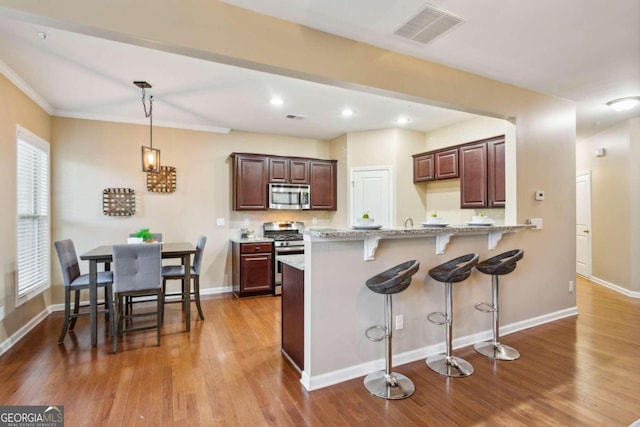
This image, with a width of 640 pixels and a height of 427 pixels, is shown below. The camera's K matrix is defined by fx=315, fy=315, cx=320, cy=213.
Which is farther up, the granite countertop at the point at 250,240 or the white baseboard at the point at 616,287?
the granite countertop at the point at 250,240

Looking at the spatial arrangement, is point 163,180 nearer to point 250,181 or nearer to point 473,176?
point 250,181

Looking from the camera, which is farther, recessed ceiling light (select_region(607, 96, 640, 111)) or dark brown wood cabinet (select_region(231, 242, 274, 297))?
dark brown wood cabinet (select_region(231, 242, 274, 297))

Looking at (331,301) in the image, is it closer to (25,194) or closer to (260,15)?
(260,15)

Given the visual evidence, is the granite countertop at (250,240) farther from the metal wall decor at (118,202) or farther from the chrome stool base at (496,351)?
the chrome stool base at (496,351)

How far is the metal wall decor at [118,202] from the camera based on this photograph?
463cm

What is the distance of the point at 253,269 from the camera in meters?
4.99

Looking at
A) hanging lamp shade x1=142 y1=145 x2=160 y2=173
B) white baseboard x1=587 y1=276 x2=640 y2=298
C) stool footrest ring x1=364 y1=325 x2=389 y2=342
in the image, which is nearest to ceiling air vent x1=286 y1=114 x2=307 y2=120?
hanging lamp shade x1=142 y1=145 x2=160 y2=173

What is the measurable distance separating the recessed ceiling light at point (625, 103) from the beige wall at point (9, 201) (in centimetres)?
695

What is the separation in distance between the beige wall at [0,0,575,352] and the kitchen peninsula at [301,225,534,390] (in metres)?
0.20

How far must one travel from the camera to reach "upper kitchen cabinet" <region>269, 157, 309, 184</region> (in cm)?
Answer: 548

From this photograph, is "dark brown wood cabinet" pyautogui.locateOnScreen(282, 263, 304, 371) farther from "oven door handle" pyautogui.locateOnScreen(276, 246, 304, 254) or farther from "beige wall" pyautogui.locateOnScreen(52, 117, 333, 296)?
"beige wall" pyautogui.locateOnScreen(52, 117, 333, 296)

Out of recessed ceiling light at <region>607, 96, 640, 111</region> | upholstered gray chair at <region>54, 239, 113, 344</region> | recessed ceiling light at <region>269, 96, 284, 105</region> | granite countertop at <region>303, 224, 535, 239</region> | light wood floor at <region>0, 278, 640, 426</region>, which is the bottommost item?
light wood floor at <region>0, 278, 640, 426</region>

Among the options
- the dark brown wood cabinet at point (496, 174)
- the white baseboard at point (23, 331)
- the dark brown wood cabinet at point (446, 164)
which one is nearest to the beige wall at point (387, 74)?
the dark brown wood cabinet at point (496, 174)

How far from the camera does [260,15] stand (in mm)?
2244
